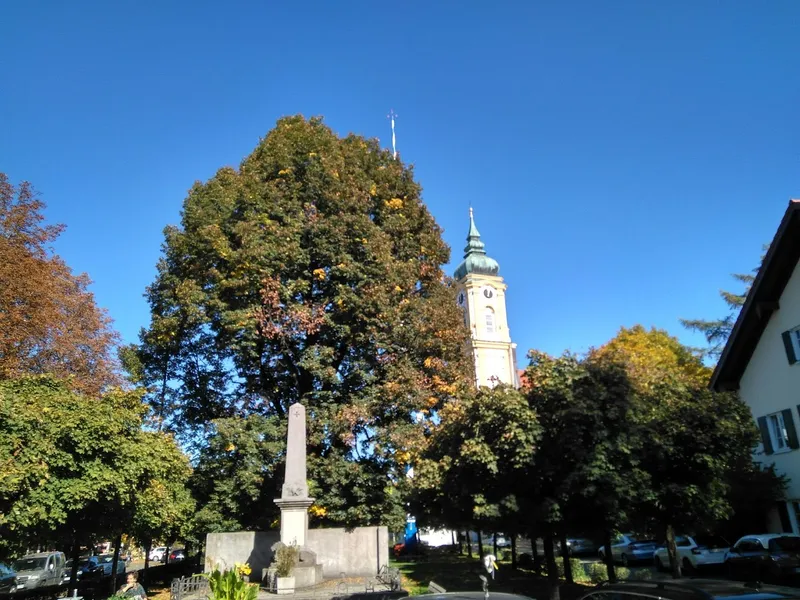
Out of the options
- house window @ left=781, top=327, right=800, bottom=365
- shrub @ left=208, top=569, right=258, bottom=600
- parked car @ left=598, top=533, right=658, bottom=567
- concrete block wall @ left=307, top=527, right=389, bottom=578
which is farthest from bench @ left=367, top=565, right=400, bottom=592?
house window @ left=781, top=327, right=800, bottom=365

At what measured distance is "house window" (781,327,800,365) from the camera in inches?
885

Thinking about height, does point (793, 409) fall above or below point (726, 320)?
below

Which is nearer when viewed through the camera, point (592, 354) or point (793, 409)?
point (592, 354)

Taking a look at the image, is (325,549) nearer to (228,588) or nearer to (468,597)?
(228,588)

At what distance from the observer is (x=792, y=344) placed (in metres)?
22.7

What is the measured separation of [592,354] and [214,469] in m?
15.2

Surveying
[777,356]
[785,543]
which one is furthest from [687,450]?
[777,356]

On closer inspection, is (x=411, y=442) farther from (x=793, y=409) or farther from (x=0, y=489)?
(x=793, y=409)

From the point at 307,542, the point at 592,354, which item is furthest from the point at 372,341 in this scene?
the point at 592,354

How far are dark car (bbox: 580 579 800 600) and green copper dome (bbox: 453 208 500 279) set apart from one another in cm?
7100

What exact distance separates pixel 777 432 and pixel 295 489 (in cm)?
1936

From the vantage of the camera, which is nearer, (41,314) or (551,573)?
(551,573)

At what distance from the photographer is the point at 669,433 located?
51.0 ft

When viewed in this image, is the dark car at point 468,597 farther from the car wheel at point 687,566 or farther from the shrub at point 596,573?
the car wheel at point 687,566
